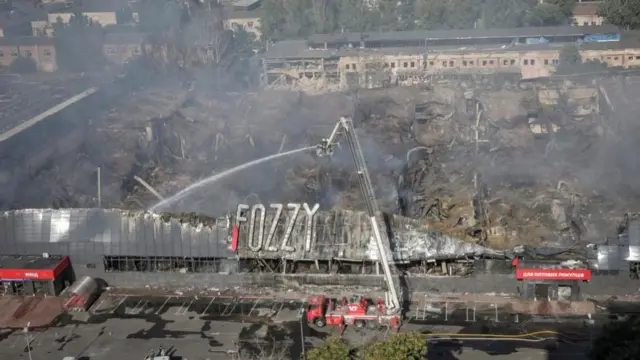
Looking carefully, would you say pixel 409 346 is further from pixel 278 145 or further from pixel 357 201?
pixel 278 145

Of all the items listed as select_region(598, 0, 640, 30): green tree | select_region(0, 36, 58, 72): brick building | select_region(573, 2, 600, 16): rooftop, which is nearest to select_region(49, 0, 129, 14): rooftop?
select_region(0, 36, 58, 72): brick building

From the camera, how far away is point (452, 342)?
23.9 m

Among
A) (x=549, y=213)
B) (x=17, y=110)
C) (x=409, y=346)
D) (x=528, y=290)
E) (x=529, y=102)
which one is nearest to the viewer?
(x=409, y=346)

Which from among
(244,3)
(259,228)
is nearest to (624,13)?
(244,3)

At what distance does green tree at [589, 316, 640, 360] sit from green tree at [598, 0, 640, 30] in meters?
48.5

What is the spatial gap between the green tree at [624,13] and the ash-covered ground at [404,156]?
17.9 metres

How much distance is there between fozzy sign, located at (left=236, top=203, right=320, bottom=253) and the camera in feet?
89.4

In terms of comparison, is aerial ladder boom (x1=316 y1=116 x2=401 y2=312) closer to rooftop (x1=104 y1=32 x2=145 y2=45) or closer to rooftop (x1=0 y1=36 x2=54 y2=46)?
rooftop (x1=104 y1=32 x2=145 y2=45)

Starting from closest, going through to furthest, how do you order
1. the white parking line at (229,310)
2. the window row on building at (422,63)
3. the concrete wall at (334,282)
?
the concrete wall at (334,282) < the white parking line at (229,310) < the window row on building at (422,63)

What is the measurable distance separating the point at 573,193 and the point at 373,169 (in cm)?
836

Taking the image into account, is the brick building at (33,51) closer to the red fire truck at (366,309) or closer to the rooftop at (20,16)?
the rooftop at (20,16)

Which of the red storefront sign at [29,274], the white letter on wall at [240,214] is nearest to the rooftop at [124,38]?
the red storefront sign at [29,274]

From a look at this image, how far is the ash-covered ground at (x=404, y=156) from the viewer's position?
31047mm

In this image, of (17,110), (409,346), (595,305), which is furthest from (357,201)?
(17,110)
